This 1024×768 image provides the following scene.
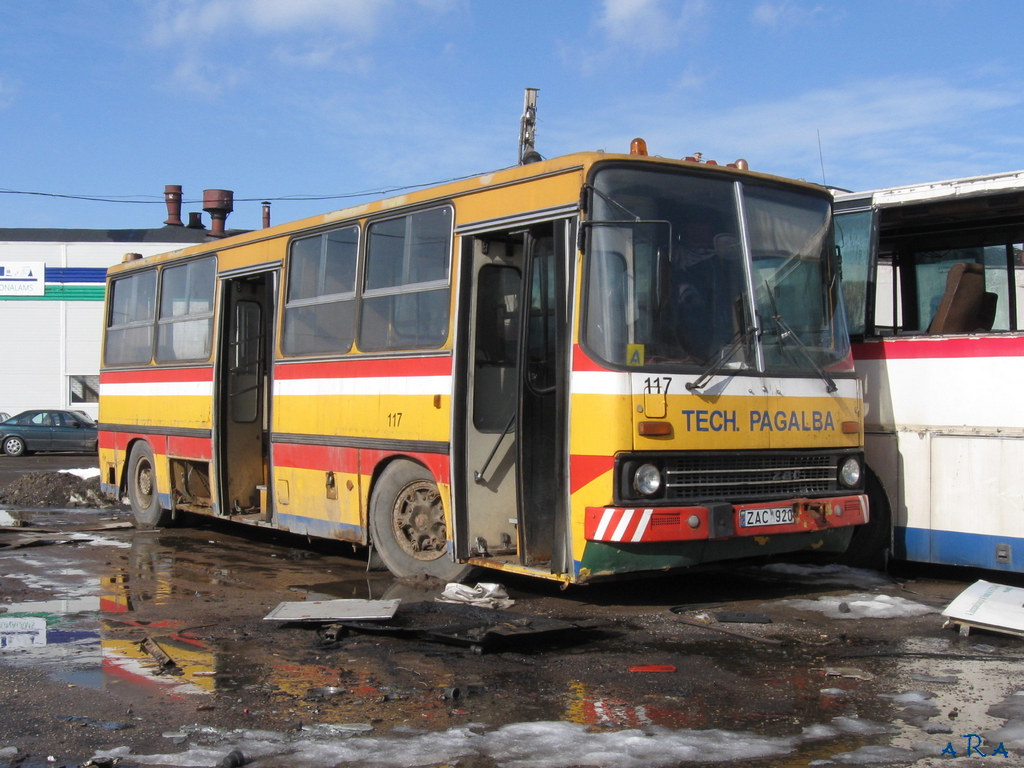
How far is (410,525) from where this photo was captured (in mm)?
9062

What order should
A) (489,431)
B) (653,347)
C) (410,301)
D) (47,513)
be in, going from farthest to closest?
(47,513) < (410,301) < (489,431) < (653,347)

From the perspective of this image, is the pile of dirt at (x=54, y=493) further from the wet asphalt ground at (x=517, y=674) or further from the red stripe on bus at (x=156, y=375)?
the wet asphalt ground at (x=517, y=674)

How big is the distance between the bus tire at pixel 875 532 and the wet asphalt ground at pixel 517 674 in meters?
0.17

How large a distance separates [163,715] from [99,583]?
4.39m

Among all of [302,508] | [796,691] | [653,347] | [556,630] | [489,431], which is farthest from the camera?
[302,508]

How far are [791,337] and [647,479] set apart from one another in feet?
5.59

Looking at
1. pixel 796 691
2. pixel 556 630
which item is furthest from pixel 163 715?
pixel 796 691

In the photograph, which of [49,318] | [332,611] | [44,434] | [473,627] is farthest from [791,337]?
[49,318]

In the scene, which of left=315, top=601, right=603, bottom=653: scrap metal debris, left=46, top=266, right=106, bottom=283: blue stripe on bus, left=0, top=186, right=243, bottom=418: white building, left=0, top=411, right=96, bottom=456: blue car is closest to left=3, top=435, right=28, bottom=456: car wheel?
left=0, top=411, right=96, bottom=456: blue car

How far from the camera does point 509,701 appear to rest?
540 centimetres

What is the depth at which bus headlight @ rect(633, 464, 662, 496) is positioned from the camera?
7078 millimetres

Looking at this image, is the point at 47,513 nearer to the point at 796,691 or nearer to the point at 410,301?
the point at 410,301

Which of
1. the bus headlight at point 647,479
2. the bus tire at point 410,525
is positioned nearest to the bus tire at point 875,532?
the bus headlight at point 647,479

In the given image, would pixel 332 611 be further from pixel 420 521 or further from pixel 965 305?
pixel 965 305
